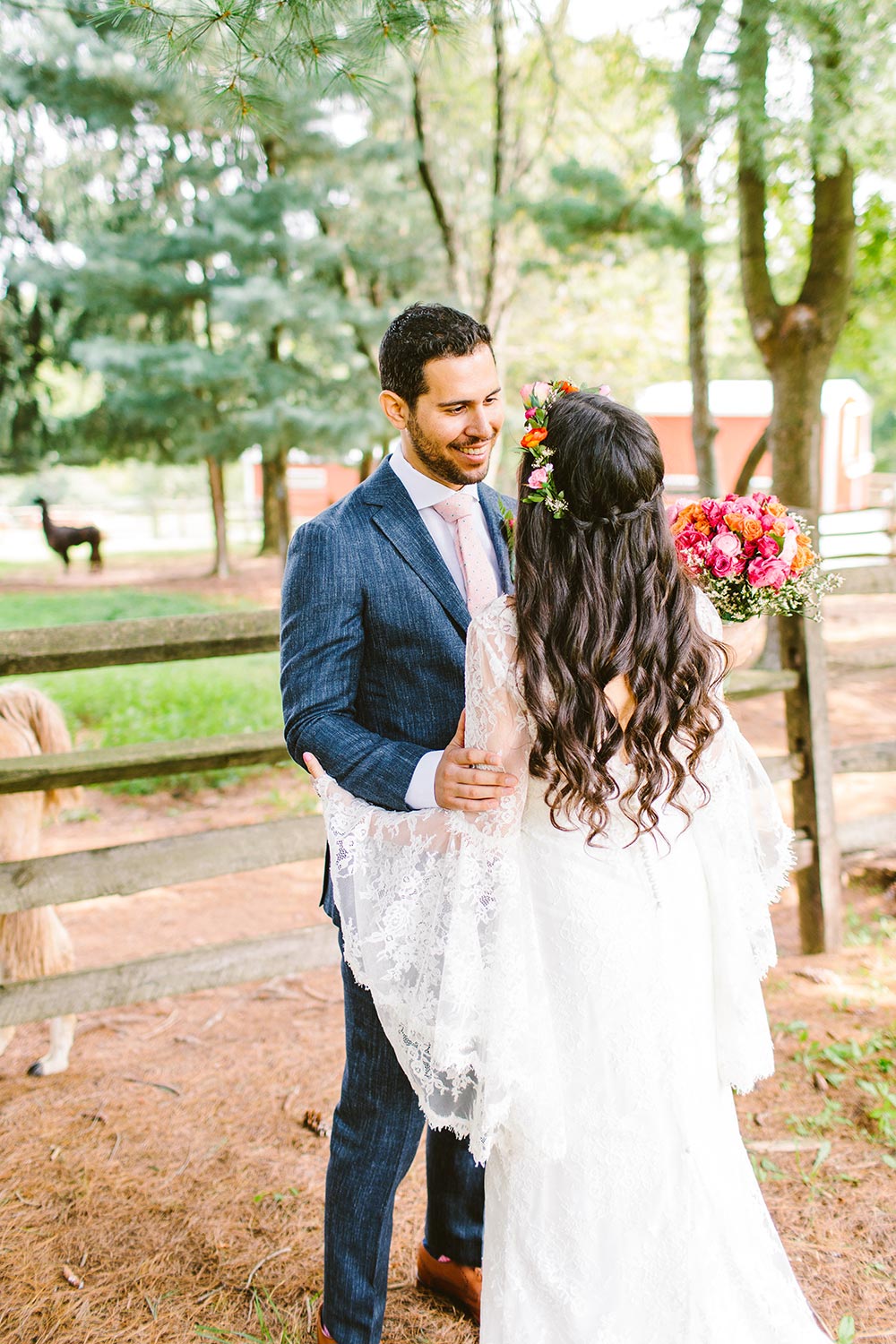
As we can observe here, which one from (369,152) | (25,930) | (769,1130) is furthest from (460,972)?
(369,152)

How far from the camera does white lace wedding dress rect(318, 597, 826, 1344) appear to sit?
168cm

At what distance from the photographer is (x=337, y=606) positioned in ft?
6.26

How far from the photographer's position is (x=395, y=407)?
2.07 m

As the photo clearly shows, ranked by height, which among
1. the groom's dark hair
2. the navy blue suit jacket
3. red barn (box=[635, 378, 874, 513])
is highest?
red barn (box=[635, 378, 874, 513])

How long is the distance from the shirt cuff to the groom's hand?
0.41ft

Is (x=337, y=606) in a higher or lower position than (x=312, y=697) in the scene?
higher

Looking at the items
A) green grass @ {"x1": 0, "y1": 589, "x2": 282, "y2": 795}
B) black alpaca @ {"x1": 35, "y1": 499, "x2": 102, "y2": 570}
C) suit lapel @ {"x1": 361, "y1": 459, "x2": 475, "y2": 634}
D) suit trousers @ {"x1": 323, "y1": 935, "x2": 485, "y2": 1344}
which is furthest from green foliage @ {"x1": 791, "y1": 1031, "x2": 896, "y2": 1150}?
black alpaca @ {"x1": 35, "y1": 499, "x2": 102, "y2": 570}

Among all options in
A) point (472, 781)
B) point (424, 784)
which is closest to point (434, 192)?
point (424, 784)

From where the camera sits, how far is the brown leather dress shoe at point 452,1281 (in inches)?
90.7

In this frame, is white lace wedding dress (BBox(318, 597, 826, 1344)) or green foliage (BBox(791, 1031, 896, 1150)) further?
green foliage (BBox(791, 1031, 896, 1150))

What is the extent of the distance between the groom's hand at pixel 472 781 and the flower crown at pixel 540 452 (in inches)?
16.7

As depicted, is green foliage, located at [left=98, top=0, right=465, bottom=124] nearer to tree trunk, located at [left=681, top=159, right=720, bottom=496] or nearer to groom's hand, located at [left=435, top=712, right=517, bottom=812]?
groom's hand, located at [left=435, top=712, right=517, bottom=812]

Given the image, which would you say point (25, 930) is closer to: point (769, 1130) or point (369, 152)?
point (769, 1130)

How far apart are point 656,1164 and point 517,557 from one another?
1.09 meters
